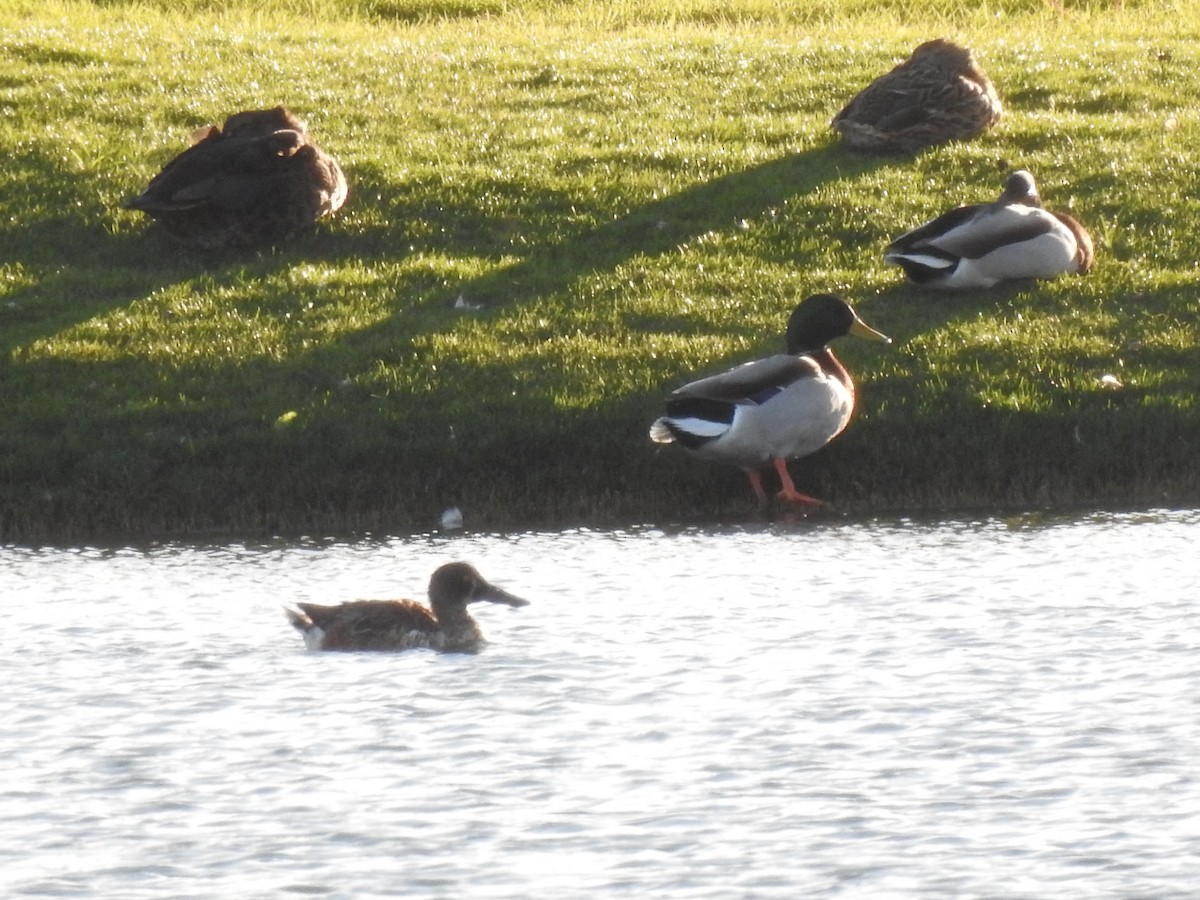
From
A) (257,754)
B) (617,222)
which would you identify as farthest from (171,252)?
(257,754)

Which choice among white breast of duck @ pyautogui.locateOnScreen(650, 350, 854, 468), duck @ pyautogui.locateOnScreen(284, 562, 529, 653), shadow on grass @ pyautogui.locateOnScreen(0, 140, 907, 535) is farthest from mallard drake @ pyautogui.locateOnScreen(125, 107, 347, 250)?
duck @ pyautogui.locateOnScreen(284, 562, 529, 653)

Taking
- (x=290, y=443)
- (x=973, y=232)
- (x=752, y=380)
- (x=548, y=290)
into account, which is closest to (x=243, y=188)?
(x=548, y=290)

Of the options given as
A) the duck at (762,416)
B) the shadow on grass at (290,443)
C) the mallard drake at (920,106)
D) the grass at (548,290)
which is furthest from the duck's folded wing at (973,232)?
the mallard drake at (920,106)

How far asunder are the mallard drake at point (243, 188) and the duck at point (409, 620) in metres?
7.59

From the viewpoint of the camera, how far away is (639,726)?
8008 mm

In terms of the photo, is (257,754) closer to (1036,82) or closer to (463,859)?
(463,859)

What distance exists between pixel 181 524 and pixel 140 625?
8.53 ft

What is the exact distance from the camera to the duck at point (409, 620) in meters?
9.30

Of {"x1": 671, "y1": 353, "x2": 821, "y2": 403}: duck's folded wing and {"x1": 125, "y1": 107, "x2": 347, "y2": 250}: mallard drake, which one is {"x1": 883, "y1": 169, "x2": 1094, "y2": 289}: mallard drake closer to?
{"x1": 671, "y1": 353, "x2": 821, "y2": 403}: duck's folded wing

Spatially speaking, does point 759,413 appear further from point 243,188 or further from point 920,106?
point 920,106

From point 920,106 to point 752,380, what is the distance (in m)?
7.42

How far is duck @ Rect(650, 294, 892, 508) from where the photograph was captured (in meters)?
12.1

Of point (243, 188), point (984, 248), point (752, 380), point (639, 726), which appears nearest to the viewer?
point (639, 726)

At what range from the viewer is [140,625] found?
989 cm
